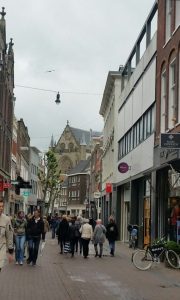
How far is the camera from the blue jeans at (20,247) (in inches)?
772

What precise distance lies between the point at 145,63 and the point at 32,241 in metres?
13.6

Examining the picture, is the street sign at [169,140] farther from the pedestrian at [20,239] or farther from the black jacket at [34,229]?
the pedestrian at [20,239]

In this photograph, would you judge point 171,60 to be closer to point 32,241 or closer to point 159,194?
point 159,194

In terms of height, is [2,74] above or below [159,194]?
above

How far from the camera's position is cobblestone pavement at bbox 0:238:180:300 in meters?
12.4

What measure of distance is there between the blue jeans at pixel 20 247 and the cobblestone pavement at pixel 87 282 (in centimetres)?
60

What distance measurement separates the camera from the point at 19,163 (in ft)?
233

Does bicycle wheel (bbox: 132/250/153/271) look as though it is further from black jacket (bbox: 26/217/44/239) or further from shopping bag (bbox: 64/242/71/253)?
shopping bag (bbox: 64/242/71/253)

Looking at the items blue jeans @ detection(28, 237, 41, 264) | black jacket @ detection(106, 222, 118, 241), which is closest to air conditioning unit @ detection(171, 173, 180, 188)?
blue jeans @ detection(28, 237, 41, 264)

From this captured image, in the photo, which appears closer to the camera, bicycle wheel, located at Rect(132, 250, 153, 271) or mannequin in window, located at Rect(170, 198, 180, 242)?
bicycle wheel, located at Rect(132, 250, 153, 271)

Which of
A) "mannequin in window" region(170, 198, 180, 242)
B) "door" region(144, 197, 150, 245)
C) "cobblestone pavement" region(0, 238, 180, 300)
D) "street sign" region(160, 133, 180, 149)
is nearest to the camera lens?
"cobblestone pavement" region(0, 238, 180, 300)

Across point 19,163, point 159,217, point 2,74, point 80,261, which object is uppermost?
point 2,74

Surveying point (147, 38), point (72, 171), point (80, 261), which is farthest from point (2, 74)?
point (72, 171)

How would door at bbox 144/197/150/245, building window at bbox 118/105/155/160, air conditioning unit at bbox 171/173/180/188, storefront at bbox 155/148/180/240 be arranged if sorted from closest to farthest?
air conditioning unit at bbox 171/173/180/188, storefront at bbox 155/148/180/240, building window at bbox 118/105/155/160, door at bbox 144/197/150/245
